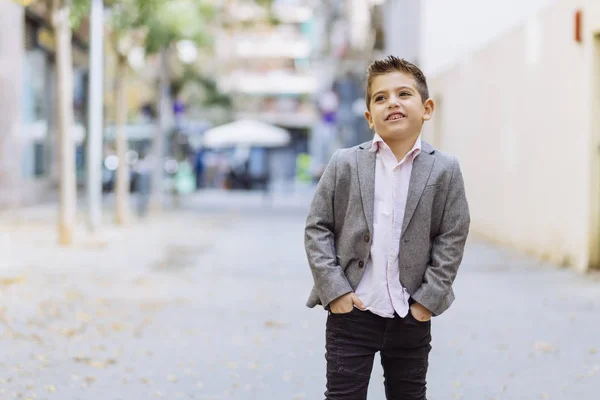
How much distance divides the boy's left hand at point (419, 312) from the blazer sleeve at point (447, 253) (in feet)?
0.07

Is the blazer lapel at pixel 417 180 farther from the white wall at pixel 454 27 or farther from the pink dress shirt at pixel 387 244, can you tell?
the white wall at pixel 454 27

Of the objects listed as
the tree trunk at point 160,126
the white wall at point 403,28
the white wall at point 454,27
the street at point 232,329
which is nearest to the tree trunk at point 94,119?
the street at point 232,329

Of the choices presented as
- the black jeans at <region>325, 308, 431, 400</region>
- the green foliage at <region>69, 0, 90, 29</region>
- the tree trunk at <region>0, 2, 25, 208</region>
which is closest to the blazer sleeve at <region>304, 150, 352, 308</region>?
the black jeans at <region>325, 308, 431, 400</region>

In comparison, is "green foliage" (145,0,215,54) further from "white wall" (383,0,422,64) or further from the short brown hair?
the short brown hair

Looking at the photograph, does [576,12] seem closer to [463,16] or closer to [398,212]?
[398,212]

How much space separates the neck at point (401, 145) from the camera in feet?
11.8

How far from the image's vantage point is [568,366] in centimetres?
627

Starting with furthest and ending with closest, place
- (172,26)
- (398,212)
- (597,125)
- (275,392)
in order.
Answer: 1. (172,26)
2. (597,125)
3. (275,392)
4. (398,212)

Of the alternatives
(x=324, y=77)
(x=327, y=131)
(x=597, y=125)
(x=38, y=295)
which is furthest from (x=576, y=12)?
(x=324, y=77)

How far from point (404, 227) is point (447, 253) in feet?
0.59

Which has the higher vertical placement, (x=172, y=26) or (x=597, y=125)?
(x=172, y=26)

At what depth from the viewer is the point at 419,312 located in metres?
3.53

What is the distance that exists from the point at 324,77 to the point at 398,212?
207 ft

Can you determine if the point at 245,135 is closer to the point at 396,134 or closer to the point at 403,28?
the point at 403,28
